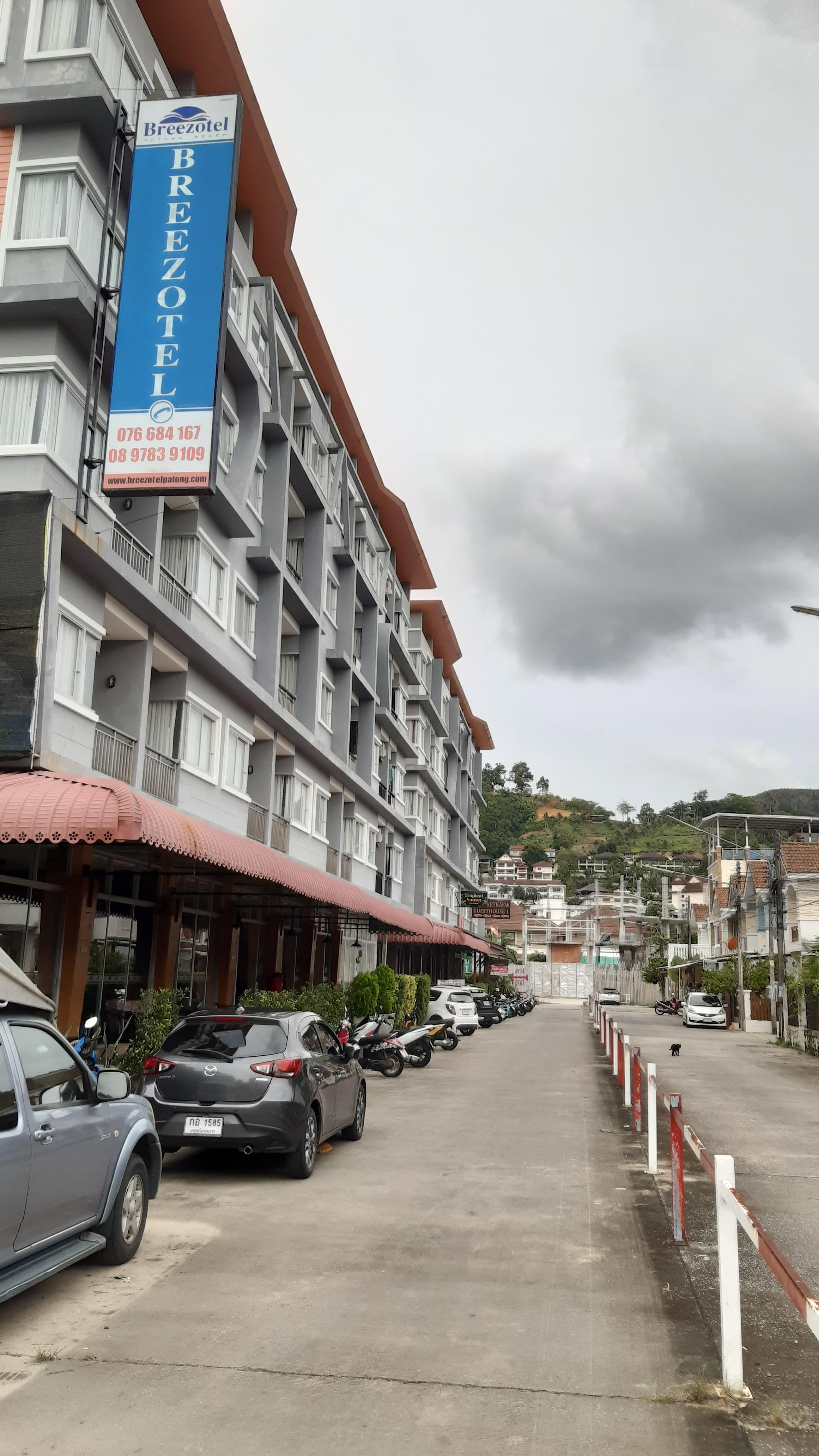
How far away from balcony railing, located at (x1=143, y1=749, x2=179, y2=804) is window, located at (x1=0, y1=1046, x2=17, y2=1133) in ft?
41.2

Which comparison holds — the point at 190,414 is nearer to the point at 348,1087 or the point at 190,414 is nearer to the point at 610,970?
the point at 348,1087

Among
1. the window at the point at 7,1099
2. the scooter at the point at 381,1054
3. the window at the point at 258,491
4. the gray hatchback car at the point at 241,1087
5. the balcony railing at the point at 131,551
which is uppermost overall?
the window at the point at 258,491

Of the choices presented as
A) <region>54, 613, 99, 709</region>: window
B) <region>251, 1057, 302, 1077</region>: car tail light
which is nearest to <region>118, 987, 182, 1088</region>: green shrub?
<region>54, 613, 99, 709</region>: window

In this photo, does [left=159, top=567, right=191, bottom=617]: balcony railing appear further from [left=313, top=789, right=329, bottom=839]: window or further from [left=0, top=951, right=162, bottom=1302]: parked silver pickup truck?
[left=0, top=951, right=162, bottom=1302]: parked silver pickup truck

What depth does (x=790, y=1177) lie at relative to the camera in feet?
38.3

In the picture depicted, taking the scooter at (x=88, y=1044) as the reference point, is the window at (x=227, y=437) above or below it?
above

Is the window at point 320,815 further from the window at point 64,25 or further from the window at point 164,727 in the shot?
the window at point 64,25

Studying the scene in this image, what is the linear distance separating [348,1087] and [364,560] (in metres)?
25.4

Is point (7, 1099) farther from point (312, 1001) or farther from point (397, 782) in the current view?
point (397, 782)

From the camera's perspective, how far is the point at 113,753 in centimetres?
1717

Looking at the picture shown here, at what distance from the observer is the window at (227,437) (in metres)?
21.7

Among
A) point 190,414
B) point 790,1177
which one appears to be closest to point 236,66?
point 190,414

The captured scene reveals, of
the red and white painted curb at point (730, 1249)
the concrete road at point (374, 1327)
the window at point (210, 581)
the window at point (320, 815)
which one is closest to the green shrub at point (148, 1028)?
the concrete road at point (374, 1327)

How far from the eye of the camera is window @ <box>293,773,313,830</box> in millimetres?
28031
